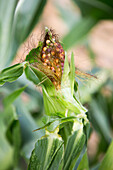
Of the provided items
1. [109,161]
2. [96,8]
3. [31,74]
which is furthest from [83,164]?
[96,8]

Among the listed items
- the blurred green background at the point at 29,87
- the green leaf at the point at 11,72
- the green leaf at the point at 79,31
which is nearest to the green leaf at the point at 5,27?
the blurred green background at the point at 29,87

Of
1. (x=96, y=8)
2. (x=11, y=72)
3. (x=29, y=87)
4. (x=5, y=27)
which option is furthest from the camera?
(x=96, y=8)

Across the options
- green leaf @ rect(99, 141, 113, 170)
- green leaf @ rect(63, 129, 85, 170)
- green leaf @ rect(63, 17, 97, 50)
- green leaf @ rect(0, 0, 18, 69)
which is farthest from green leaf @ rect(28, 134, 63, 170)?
green leaf @ rect(63, 17, 97, 50)

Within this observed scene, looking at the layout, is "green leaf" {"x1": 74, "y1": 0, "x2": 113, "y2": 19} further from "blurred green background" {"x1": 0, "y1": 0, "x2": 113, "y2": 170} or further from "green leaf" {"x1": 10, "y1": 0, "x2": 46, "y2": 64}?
"green leaf" {"x1": 10, "y1": 0, "x2": 46, "y2": 64}

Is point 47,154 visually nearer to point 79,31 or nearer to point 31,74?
point 31,74

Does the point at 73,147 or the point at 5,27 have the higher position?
the point at 5,27

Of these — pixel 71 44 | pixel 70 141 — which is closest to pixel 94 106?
pixel 71 44
